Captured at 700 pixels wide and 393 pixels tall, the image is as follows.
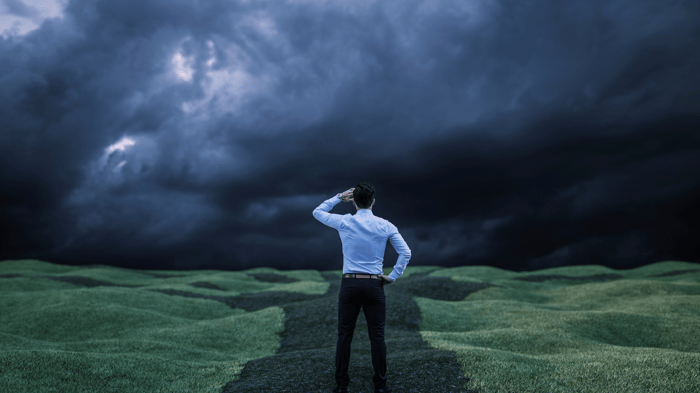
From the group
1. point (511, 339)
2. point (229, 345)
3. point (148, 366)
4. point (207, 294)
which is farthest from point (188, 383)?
point (207, 294)

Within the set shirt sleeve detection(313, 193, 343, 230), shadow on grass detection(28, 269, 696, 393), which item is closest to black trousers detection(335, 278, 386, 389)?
shirt sleeve detection(313, 193, 343, 230)

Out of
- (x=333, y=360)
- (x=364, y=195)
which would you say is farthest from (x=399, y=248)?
(x=333, y=360)

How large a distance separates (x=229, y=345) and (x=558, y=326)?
49.3 ft

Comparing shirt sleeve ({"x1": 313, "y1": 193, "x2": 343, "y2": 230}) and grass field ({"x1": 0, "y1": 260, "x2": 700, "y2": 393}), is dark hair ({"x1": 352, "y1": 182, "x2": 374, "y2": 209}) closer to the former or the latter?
shirt sleeve ({"x1": 313, "y1": 193, "x2": 343, "y2": 230})

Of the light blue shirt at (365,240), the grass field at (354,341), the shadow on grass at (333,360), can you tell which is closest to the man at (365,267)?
the light blue shirt at (365,240)

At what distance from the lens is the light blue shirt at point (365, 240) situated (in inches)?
272

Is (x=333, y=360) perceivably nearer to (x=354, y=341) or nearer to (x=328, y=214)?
(x=354, y=341)

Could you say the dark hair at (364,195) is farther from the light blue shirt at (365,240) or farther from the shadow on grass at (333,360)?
the shadow on grass at (333,360)

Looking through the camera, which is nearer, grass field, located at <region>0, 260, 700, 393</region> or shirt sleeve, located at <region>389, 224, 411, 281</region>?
shirt sleeve, located at <region>389, 224, 411, 281</region>

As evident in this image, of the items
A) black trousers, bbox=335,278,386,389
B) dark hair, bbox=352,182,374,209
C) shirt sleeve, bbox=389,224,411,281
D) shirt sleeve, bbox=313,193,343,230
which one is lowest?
black trousers, bbox=335,278,386,389

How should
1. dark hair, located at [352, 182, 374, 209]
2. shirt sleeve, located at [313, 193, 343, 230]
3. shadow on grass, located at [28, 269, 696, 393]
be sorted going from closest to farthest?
dark hair, located at [352, 182, 374, 209], shirt sleeve, located at [313, 193, 343, 230], shadow on grass, located at [28, 269, 696, 393]

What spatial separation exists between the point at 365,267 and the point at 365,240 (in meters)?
0.49

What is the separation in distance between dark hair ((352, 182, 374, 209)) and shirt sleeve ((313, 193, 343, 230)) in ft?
1.48

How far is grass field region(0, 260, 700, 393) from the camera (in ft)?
31.1
